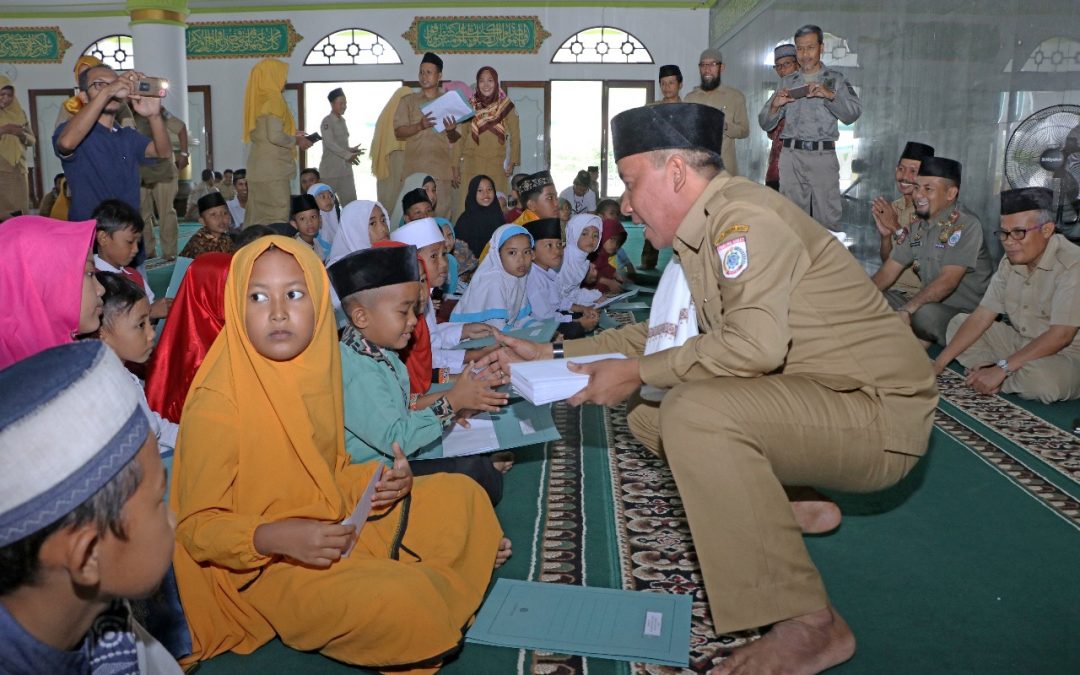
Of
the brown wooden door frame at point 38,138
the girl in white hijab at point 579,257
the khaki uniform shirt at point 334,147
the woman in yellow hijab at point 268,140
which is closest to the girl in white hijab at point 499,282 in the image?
the girl in white hijab at point 579,257

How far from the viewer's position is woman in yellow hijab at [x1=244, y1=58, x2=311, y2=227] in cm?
727

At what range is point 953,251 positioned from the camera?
4195mm

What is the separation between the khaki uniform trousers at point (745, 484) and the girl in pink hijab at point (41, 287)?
1.20 meters

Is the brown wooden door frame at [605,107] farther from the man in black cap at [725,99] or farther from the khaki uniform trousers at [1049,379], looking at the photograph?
the khaki uniform trousers at [1049,379]

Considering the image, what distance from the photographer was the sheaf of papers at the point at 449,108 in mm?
6324

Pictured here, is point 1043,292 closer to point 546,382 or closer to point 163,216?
point 546,382

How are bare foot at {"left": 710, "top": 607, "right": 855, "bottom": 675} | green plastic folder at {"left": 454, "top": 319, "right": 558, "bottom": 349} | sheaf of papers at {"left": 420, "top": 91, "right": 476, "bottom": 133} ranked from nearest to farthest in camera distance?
bare foot at {"left": 710, "top": 607, "right": 855, "bottom": 675}, green plastic folder at {"left": 454, "top": 319, "right": 558, "bottom": 349}, sheaf of papers at {"left": 420, "top": 91, "right": 476, "bottom": 133}

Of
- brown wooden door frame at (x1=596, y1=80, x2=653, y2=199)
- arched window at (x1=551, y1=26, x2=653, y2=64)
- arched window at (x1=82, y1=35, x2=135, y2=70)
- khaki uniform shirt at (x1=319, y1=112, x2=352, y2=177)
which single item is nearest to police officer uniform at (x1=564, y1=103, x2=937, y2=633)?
khaki uniform shirt at (x1=319, y1=112, x2=352, y2=177)

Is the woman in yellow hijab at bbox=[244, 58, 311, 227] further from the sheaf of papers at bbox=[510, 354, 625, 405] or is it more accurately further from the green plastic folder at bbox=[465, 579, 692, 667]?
→ the green plastic folder at bbox=[465, 579, 692, 667]

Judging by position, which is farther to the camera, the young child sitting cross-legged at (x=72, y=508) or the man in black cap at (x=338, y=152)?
the man in black cap at (x=338, y=152)

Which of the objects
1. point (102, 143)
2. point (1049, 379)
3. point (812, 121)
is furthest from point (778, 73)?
point (102, 143)

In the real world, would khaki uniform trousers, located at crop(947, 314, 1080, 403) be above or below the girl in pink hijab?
below

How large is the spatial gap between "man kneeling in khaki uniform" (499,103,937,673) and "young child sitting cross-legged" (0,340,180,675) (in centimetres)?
93

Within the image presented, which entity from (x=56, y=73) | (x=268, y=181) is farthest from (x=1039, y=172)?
(x=56, y=73)
